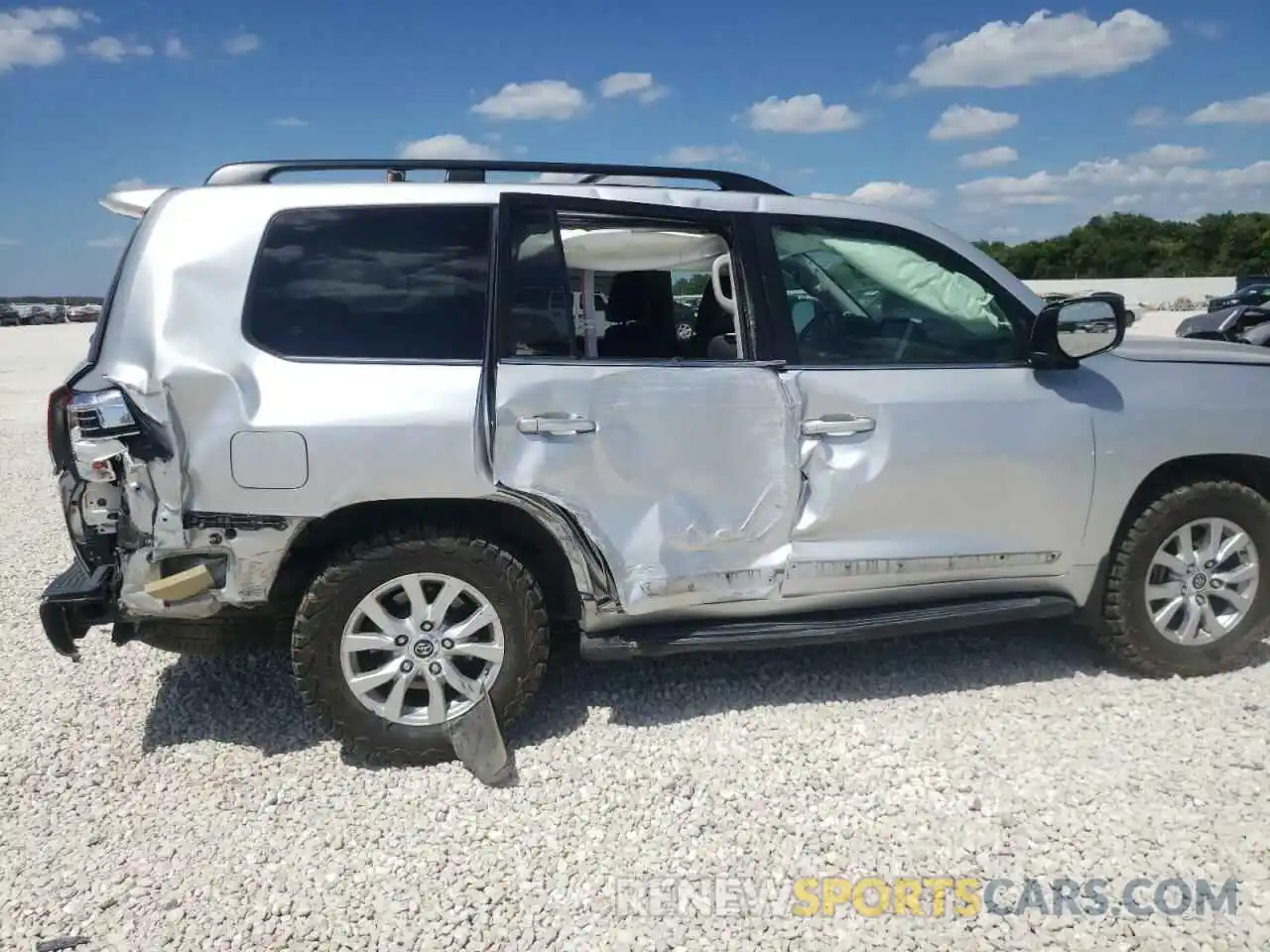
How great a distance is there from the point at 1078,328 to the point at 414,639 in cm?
262

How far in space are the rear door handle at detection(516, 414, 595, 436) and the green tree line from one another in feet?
187

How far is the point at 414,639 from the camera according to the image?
10.6 ft

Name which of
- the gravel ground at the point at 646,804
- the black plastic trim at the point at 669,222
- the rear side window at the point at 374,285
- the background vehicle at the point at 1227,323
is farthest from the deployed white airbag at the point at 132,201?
the background vehicle at the point at 1227,323

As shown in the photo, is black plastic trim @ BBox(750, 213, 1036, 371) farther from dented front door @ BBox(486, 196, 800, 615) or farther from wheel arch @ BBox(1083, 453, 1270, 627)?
wheel arch @ BBox(1083, 453, 1270, 627)

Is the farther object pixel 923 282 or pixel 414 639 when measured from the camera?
pixel 923 282

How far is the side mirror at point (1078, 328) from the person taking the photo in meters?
3.46

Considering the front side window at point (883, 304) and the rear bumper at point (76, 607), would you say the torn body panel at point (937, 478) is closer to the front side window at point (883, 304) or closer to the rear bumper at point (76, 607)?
the front side window at point (883, 304)

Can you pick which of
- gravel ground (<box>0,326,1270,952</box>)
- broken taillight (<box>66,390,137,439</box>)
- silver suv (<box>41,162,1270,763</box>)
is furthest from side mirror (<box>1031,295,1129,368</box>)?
broken taillight (<box>66,390,137,439</box>)

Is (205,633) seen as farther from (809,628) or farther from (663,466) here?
(809,628)

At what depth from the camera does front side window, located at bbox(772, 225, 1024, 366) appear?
11.6 feet

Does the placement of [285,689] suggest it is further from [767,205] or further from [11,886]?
[767,205]

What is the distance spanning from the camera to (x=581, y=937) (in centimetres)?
250

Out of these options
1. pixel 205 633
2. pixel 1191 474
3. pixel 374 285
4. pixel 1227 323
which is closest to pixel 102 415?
pixel 205 633

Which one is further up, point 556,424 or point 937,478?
point 556,424
